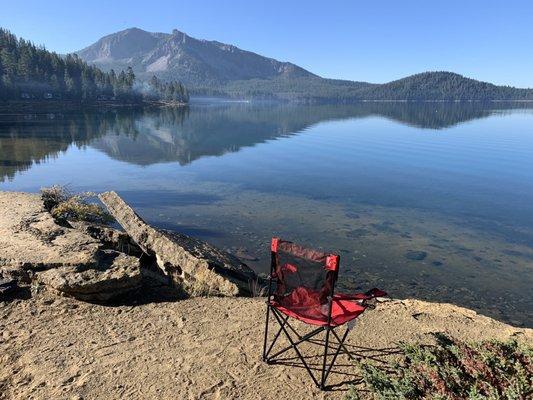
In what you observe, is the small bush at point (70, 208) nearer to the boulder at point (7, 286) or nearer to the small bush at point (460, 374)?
the boulder at point (7, 286)

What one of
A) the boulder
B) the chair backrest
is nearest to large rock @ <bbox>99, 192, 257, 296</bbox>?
the boulder

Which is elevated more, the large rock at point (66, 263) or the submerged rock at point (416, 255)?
the large rock at point (66, 263)

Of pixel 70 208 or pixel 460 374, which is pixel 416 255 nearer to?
pixel 460 374

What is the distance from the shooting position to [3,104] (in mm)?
106750

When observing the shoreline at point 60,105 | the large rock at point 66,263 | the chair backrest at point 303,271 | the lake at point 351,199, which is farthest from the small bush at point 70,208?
the shoreline at point 60,105

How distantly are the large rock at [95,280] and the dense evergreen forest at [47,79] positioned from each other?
129 m

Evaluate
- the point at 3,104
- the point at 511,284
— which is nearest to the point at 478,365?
the point at 511,284

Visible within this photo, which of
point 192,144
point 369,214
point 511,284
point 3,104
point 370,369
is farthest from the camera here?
point 3,104

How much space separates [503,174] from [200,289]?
1379 inches

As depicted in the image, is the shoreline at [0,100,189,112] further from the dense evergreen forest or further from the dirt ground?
the dirt ground

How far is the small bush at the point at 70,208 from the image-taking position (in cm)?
1650

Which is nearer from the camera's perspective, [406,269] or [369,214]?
[406,269]

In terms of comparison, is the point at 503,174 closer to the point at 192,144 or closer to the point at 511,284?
the point at 511,284

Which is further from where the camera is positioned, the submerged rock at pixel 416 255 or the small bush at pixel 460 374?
the submerged rock at pixel 416 255
